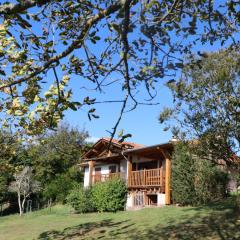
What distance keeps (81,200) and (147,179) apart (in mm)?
4626

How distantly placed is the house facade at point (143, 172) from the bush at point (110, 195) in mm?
733

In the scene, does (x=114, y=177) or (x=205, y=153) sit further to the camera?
(x=114, y=177)

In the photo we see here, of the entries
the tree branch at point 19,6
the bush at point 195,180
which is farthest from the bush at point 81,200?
the tree branch at point 19,6

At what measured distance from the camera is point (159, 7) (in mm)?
6074

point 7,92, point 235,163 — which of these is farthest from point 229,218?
point 7,92

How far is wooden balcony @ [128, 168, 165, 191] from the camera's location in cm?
2895

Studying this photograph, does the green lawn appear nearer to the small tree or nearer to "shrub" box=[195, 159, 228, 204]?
"shrub" box=[195, 159, 228, 204]

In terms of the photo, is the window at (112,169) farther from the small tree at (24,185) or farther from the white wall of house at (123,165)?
the small tree at (24,185)

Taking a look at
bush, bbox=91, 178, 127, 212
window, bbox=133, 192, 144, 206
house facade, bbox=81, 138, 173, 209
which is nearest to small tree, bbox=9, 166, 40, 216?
house facade, bbox=81, 138, 173, 209

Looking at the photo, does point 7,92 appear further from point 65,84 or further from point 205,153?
point 205,153

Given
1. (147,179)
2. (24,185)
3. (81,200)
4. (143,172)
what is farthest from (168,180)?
(24,185)

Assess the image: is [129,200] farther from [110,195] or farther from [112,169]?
[112,169]

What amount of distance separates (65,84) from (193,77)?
9.73 metres

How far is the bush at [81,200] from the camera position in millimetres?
30469
